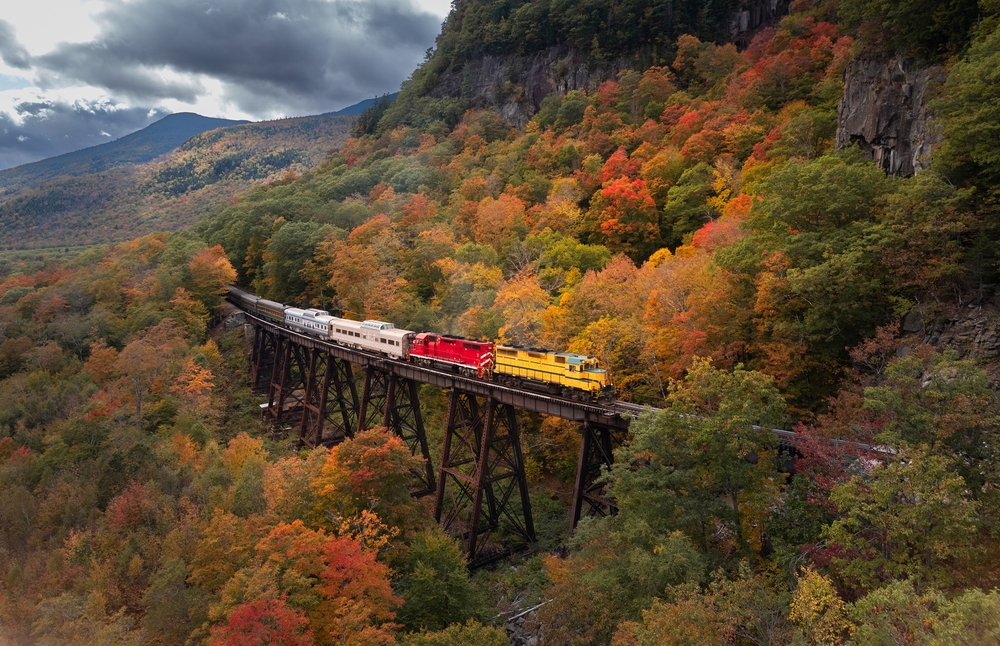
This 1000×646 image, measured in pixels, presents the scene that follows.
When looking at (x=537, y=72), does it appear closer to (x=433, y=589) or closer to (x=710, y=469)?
(x=710, y=469)

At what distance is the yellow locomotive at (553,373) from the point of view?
23.1 m

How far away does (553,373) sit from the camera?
2458 centimetres

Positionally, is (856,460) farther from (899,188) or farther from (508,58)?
(508,58)

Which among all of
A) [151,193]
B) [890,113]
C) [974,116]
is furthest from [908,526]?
[151,193]

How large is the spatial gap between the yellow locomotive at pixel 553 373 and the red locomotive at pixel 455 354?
0.64 meters

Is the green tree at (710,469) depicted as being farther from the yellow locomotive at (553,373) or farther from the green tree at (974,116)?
the green tree at (974,116)

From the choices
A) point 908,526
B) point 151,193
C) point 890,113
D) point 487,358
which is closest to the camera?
point 908,526

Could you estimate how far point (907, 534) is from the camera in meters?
10.8

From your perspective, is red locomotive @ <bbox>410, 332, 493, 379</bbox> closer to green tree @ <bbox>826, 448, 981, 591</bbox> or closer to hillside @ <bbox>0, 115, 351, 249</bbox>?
green tree @ <bbox>826, 448, 981, 591</bbox>

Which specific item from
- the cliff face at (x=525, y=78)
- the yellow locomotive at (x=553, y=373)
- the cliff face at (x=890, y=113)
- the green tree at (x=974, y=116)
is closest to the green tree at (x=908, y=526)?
the yellow locomotive at (x=553, y=373)

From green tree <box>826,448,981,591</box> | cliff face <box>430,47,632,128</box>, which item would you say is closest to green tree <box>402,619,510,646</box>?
green tree <box>826,448,981,591</box>

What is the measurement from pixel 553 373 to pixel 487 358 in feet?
13.6

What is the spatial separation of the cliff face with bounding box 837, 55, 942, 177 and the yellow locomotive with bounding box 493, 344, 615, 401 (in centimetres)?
1586

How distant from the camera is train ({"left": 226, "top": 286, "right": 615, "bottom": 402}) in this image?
2348 centimetres
